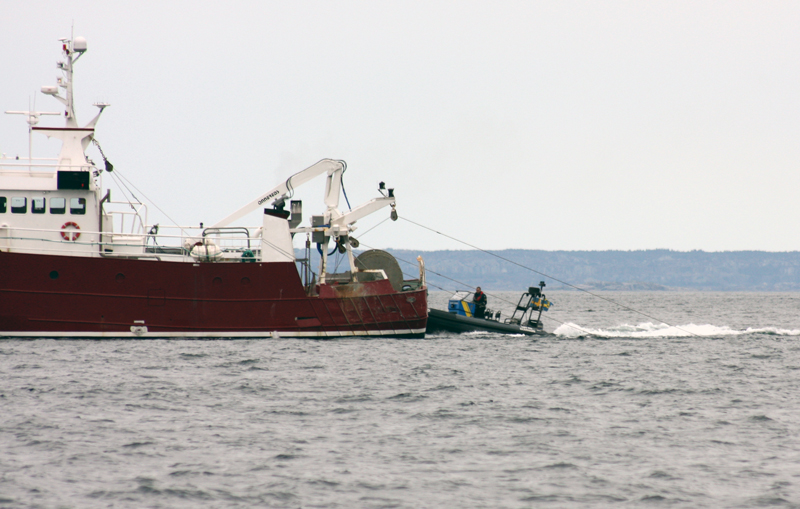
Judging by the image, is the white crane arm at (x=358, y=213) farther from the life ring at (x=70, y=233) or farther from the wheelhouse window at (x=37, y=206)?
the wheelhouse window at (x=37, y=206)

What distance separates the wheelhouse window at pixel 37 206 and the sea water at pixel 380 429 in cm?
430

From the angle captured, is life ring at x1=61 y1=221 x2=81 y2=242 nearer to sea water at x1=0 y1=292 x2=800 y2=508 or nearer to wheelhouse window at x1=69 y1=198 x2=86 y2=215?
wheelhouse window at x1=69 y1=198 x2=86 y2=215

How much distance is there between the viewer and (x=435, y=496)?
10.8 m

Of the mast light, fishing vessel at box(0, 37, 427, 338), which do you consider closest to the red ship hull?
fishing vessel at box(0, 37, 427, 338)

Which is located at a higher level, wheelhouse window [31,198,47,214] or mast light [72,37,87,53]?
Result: mast light [72,37,87,53]

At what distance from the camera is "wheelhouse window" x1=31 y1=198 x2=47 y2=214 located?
26516mm

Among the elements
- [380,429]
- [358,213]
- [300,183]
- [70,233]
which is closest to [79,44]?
[70,233]

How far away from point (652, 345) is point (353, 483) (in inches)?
934

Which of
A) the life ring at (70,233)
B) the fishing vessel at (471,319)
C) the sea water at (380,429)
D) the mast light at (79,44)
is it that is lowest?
the sea water at (380,429)

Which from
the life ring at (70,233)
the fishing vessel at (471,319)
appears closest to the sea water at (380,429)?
the life ring at (70,233)

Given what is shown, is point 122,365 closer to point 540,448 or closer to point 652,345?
point 540,448

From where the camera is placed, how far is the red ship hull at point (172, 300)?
82.7ft

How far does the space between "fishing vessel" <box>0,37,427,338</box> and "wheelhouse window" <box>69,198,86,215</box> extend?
32 millimetres

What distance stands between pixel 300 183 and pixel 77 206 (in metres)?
7.44
